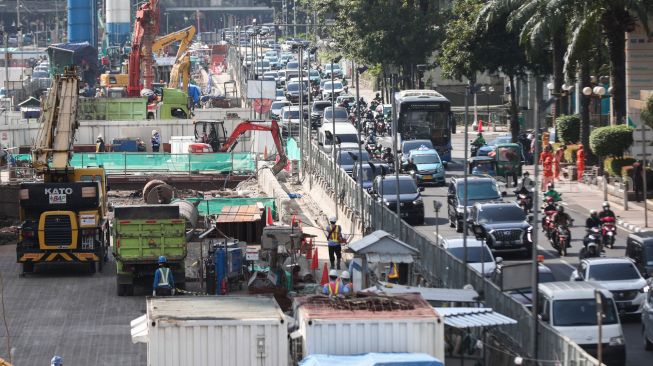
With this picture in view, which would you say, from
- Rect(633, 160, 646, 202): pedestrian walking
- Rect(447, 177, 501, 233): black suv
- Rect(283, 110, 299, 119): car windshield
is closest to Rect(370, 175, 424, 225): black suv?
Rect(447, 177, 501, 233): black suv

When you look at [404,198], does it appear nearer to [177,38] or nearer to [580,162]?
[580,162]

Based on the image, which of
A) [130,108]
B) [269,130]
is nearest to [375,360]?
[269,130]

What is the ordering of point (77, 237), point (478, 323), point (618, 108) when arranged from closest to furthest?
point (478, 323) < point (77, 237) < point (618, 108)

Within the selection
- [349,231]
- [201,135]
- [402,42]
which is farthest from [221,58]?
[349,231]

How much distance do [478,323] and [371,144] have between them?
49.3 metres

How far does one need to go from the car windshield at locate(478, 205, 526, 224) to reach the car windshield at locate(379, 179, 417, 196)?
6777mm

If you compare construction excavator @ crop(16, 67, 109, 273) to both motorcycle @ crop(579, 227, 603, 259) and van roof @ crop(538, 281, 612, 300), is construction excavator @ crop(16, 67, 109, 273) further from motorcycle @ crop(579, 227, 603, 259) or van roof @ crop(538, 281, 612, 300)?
van roof @ crop(538, 281, 612, 300)

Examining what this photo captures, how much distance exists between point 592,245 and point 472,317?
506 inches

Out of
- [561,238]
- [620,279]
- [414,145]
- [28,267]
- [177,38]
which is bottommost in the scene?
[28,267]

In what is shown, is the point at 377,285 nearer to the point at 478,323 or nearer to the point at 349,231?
the point at 478,323

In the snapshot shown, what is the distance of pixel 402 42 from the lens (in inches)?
3999

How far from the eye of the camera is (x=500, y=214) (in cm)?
4441

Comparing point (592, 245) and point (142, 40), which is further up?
point (142, 40)

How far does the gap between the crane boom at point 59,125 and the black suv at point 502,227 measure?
10895 millimetres
